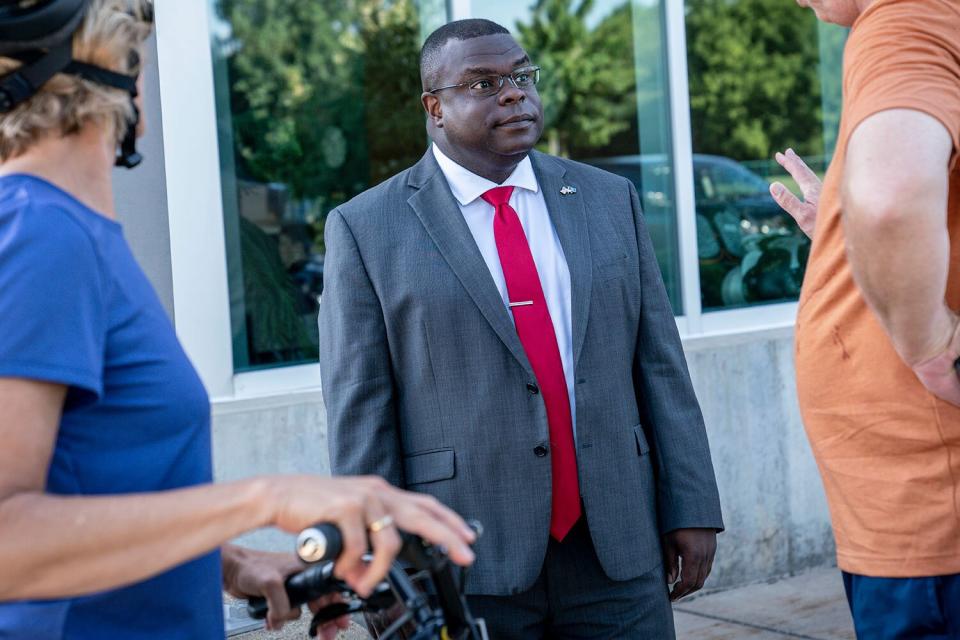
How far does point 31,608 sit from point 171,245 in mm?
3119

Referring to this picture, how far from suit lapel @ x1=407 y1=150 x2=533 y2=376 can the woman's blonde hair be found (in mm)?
1355

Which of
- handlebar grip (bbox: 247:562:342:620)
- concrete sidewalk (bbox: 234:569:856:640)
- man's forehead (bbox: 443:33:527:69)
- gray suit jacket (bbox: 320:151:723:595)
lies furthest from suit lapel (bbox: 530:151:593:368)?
concrete sidewalk (bbox: 234:569:856:640)

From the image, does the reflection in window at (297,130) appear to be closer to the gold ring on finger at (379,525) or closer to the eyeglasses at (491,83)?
the eyeglasses at (491,83)

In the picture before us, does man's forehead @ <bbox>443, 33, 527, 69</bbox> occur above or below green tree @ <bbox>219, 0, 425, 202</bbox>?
below

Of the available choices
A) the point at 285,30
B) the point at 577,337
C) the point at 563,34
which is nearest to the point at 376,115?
the point at 285,30

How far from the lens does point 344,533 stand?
1293 mm

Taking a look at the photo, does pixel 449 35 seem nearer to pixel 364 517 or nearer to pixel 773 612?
pixel 364 517

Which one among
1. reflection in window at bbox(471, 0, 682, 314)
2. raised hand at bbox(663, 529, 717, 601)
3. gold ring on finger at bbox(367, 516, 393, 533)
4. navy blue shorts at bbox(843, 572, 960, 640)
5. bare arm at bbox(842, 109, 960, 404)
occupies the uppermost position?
reflection in window at bbox(471, 0, 682, 314)

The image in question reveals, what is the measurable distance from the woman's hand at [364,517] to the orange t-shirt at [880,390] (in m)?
0.98

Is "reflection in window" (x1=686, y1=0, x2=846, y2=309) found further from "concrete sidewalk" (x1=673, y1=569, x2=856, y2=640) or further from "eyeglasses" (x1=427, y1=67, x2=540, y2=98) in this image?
"eyeglasses" (x1=427, y1=67, x2=540, y2=98)

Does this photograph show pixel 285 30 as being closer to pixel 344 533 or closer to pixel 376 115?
pixel 376 115

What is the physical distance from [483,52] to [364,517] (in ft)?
6.51

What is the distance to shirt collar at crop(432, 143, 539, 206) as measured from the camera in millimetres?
2998

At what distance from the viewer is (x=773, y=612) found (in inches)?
210
